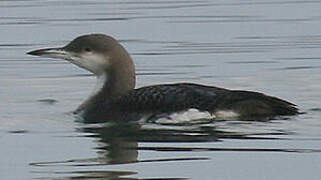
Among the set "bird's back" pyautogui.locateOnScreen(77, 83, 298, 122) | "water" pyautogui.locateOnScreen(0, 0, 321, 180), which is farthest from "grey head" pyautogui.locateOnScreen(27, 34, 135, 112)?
"bird's back" pyautogui.locateOnScreen(77, 83, 298, 122)

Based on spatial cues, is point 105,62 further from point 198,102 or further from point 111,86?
point 198,102

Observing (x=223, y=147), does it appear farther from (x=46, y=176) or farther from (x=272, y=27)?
(x=272, y=27)

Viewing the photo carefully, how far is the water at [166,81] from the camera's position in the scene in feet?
30.1

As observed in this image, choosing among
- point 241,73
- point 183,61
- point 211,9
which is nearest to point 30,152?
point 241,73

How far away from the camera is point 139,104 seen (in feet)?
36.3

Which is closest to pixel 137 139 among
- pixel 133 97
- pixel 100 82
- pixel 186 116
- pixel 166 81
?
pixel 186 116

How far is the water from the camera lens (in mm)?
9172

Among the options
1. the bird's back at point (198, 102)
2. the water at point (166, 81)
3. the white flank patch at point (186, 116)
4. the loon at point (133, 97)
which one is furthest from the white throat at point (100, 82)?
the white flank patch at point (186, 116)

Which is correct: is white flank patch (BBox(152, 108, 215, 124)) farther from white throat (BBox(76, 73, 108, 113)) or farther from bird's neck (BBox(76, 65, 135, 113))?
white throat (BBox(76, 73, 108, 113))

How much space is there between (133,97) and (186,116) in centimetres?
46

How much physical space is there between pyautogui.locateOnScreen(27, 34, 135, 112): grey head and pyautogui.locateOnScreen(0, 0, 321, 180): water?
37 centimetres

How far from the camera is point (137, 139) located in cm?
1037

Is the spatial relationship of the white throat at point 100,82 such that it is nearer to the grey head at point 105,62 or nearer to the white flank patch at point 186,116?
the grey head at point 105,62

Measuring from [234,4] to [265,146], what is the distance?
373 inches
